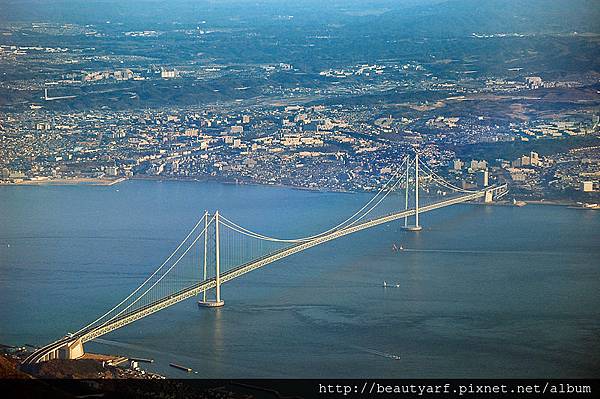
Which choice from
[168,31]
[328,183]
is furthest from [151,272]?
[168,31]

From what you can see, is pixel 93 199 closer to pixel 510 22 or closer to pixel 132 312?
pixel 132 312

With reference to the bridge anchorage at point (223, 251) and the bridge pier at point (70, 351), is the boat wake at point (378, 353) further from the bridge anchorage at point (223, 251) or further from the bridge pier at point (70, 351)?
the bridge pier at point (70, 351)

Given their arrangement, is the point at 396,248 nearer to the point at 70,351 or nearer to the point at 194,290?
the point at 194,290

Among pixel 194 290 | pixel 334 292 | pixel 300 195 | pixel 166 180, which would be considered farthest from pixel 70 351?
pixel 166 180

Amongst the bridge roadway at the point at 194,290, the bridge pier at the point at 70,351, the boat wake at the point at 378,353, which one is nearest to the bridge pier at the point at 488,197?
the bridge roadway at the point at 194,290

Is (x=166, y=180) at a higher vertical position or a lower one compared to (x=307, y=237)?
higher

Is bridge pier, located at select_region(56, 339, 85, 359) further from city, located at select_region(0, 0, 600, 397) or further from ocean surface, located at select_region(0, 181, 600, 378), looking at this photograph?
ocean surface, located at select_region(0, 181, 600, 378)

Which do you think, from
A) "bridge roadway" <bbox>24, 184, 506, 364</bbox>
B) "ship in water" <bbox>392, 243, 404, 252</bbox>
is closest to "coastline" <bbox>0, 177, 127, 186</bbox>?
"bridge roadway" <bbox>24, 184, 506, 364</bbox>
